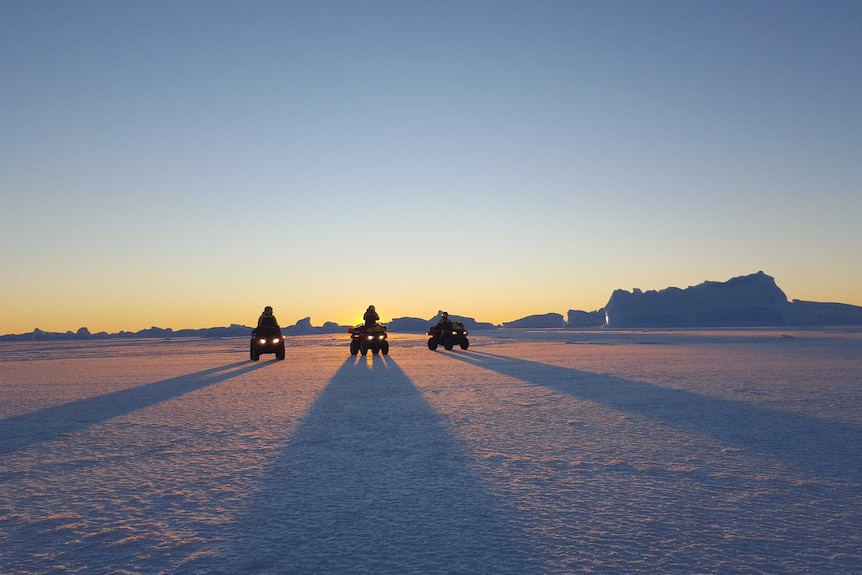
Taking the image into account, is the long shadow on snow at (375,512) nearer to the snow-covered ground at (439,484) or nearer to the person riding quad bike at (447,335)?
the snow-covered ground at (439,484)

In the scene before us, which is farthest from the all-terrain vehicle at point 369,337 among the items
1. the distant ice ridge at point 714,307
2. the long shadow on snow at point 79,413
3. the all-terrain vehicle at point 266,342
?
the distant ice ridge at point 714,307

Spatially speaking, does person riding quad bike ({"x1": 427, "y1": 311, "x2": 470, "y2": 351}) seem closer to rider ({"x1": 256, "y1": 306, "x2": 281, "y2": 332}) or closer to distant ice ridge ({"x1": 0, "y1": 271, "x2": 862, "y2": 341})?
rider ({"x1": 256, "y1": 306, "x2": 281, "y2": 332})

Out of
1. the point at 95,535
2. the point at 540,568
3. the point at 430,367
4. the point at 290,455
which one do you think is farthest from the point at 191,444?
the point at 430,367

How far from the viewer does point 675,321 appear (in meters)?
125

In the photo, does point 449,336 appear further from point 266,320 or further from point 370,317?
point 266,320

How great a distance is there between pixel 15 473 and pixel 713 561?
659 cm

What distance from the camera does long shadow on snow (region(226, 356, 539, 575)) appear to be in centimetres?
376

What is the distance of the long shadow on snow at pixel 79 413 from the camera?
26.9ft

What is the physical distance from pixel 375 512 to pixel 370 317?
2187 cm

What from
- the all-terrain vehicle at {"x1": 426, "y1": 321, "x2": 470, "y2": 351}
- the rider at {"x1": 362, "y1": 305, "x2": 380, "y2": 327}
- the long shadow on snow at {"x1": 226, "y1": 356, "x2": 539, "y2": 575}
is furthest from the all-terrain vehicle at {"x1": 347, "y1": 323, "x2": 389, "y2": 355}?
the long shadow on snow at {"x1": 226, "y1": 356, "x2": 539, "y2": 575}

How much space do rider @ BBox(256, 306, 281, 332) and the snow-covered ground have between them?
1278cm

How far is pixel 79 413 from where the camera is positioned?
10.3 meters

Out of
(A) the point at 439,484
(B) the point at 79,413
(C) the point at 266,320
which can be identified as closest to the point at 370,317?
(C) the point at 266,320

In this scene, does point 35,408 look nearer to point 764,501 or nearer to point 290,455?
point 290,455
